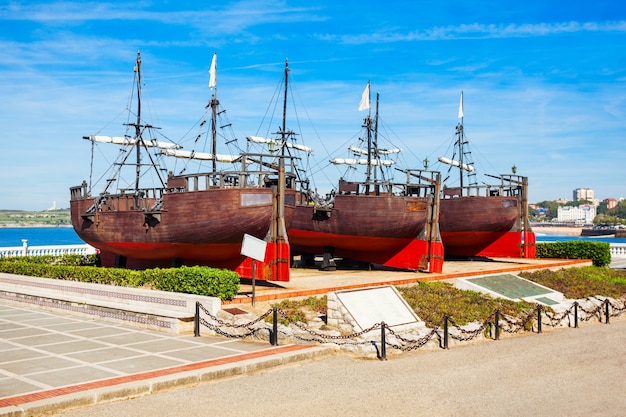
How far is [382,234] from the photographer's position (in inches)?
998

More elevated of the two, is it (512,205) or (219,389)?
(512,205)

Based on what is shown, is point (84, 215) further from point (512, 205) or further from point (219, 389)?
point (512, 205)

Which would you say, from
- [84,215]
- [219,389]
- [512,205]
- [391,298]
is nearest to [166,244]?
[84,215]

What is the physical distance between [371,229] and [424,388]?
50.6 ft

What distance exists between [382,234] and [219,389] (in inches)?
641

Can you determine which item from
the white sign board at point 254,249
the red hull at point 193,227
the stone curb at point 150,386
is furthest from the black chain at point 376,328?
the red hull at point 193,227

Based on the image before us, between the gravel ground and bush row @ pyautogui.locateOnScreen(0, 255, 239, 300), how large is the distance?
4.29 meters

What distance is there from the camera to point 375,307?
14.1 metres

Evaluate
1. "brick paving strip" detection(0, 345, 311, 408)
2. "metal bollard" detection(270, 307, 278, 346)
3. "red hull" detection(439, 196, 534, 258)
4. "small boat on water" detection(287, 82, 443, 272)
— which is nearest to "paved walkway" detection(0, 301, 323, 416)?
"brick paving strip" detection(0, 345, 311, 408)

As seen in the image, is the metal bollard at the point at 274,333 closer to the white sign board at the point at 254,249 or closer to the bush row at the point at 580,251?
the white sign board at the point at 254,249

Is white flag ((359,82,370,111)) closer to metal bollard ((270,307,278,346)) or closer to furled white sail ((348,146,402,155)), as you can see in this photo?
furled white sail ((348,146,402,155))

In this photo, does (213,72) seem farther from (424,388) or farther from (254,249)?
→ (424,388)

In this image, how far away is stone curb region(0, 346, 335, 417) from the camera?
8398mm

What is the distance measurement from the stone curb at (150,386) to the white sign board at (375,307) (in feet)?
6.20
